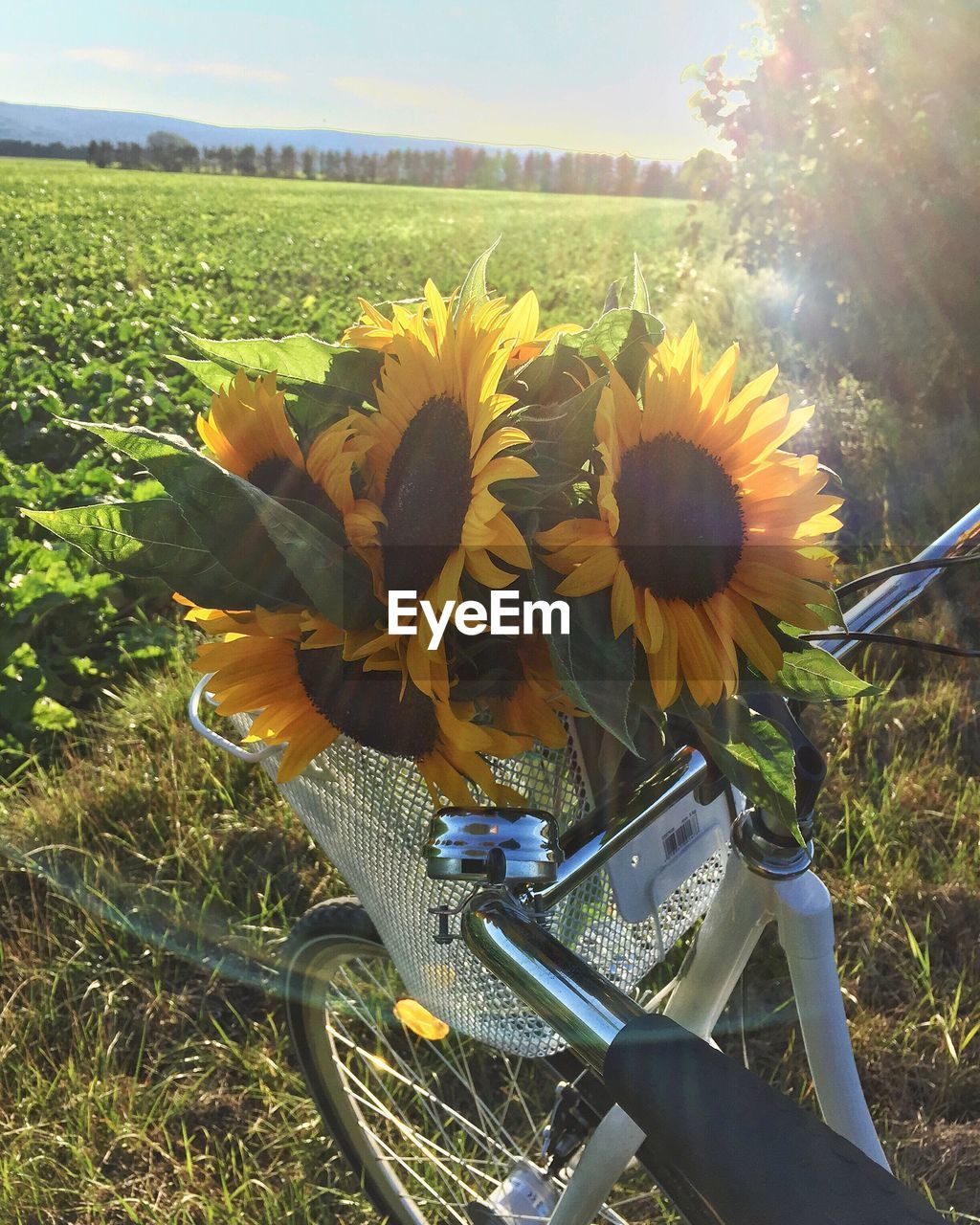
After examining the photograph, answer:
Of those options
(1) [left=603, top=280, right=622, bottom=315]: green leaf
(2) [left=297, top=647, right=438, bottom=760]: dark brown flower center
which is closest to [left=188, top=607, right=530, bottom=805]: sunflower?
(2) [left=297, top=647, right=438, bottom=760]: dark brown flower center

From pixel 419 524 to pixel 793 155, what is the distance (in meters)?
3.53

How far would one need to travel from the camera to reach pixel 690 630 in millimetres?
582

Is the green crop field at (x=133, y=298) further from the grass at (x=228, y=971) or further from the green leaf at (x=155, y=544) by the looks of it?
the green leaf at (x=155, y=544)

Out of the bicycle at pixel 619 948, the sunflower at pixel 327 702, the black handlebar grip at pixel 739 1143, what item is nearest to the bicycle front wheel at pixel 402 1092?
the bicycle at pixel 619 948

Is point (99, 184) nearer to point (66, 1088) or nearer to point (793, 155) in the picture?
point (793, 155)

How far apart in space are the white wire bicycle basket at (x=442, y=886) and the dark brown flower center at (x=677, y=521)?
20 centimetres

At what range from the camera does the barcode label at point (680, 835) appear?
0.83m

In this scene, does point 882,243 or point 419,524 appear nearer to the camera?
point 419,524

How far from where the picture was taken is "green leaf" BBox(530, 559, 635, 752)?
546 mm

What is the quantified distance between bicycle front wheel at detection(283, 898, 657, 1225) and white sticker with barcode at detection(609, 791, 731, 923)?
22.4 inches

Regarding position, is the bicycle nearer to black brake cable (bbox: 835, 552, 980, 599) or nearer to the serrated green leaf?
black brake cable (bbox: 835, 552, 980, 599)

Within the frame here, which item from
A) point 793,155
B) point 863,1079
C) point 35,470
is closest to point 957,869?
point 863,1079

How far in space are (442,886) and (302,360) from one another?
44 cm

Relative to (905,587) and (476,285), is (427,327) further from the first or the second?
(905,587)
